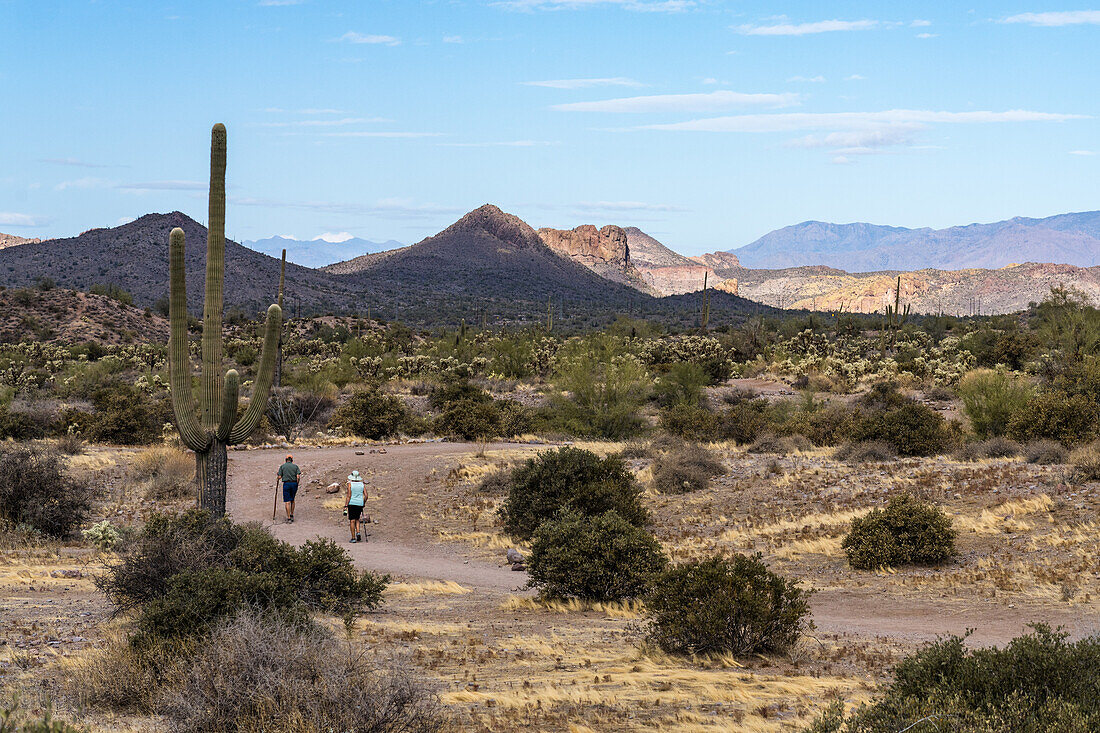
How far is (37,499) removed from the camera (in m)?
16.8

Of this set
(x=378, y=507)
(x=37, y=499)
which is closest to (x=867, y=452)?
(x=378, y=507)

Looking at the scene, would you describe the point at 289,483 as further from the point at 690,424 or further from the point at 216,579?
the point at 690,424

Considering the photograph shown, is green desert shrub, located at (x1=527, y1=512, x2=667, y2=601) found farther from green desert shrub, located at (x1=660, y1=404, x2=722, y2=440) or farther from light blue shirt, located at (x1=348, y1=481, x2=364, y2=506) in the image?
green desert shrub, located at (x1=660, y1=404, x2=722, y2=440)

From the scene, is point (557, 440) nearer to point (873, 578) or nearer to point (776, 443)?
point (776, 443)

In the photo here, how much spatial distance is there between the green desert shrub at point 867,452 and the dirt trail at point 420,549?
9466mm

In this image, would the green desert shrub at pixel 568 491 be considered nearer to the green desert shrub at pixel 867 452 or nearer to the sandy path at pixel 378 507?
the sandy path at pixel 378 507

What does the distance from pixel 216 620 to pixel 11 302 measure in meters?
68.9

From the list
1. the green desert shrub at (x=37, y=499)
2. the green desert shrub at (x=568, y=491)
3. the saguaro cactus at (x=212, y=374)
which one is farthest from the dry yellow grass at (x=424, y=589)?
the green desert shrub at (x=37, y=499)

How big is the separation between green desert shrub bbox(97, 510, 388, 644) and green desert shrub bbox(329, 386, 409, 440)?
60.2 feet

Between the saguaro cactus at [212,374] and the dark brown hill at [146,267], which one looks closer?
the saguaro cactus at [212,374]

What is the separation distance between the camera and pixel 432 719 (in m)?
5.78

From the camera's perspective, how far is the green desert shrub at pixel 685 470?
20.7 metres

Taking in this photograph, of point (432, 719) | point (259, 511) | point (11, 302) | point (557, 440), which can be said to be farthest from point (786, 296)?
point (432, 719)

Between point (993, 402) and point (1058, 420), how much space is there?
145 inches
